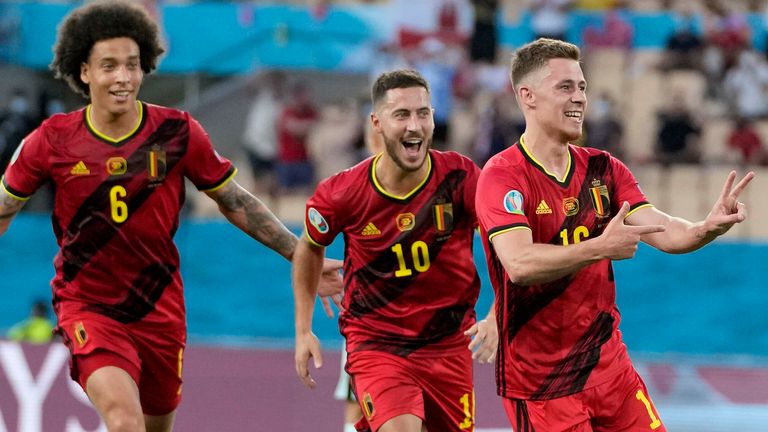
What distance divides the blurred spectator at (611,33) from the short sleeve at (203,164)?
1123cm

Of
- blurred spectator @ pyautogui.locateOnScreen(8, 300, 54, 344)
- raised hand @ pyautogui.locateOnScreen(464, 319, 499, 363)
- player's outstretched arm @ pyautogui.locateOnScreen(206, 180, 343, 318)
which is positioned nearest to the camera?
raised hand @ pyautogui.locateOnScreen(464, 319, 499, 363)

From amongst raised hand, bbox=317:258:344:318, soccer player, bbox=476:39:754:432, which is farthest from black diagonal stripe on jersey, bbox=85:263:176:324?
soccer player, bbox=476:39:754:432

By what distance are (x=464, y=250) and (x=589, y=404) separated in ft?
4.77

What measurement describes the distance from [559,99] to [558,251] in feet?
2.89

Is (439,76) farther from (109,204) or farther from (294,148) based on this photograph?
(109,204)

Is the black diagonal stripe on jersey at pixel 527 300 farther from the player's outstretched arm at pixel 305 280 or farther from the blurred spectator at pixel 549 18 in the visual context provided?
the blurred spectator at pixel 549 18

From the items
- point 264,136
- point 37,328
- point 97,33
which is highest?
point 264,136

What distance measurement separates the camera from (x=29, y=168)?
7.28 meters

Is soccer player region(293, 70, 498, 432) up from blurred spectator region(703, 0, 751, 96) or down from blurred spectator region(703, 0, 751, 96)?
down

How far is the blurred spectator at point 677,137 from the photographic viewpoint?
1658 cm

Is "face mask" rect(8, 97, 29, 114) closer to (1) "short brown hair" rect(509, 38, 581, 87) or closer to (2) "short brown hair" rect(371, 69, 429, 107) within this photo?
Answer: (2) "short brown hair" rect(371, 69, 429, 107)

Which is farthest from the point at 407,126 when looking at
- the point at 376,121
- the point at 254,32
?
the point at 254,32

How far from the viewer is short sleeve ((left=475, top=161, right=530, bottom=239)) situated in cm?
605

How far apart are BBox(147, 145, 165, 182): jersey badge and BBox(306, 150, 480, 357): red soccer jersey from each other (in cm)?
82
